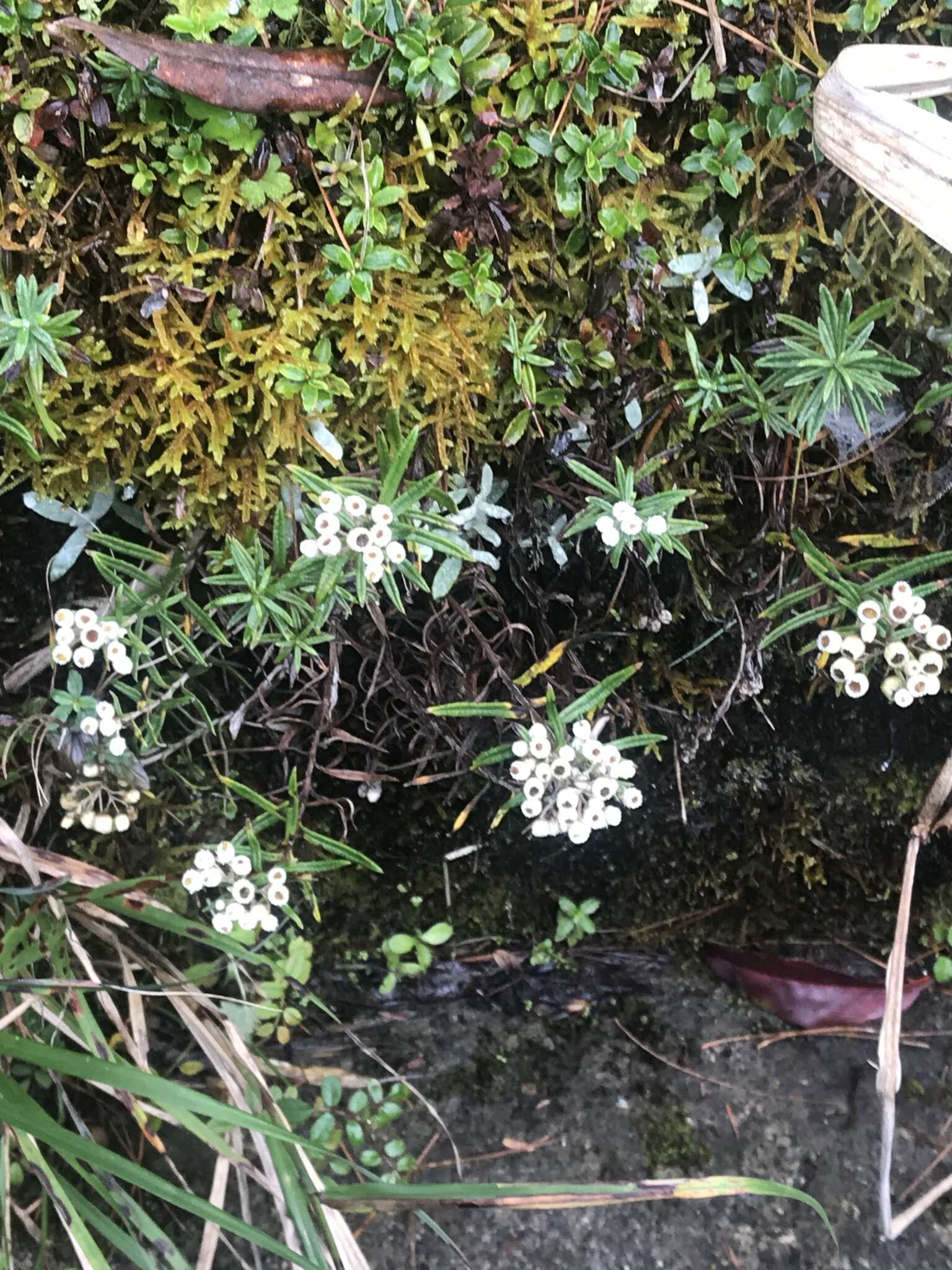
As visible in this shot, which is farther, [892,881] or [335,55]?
[892,881]

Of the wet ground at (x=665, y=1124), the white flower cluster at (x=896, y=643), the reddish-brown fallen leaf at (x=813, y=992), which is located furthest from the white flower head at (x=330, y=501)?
the reddish-brown fallen leaf at (x=813, y=992)

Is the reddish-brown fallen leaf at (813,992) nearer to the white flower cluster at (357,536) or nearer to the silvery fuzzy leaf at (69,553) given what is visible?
the white flower cluster at (357,536)

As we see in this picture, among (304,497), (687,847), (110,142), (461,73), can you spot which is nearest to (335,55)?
(461,73)

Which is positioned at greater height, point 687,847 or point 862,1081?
point 687,847

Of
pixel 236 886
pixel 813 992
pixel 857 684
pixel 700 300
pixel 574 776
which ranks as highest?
pixel 700 300

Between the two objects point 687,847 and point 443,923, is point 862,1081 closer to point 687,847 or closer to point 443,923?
point 687,847

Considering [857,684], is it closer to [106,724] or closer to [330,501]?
[330,501]

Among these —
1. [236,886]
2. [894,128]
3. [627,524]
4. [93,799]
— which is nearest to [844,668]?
[627,524]
